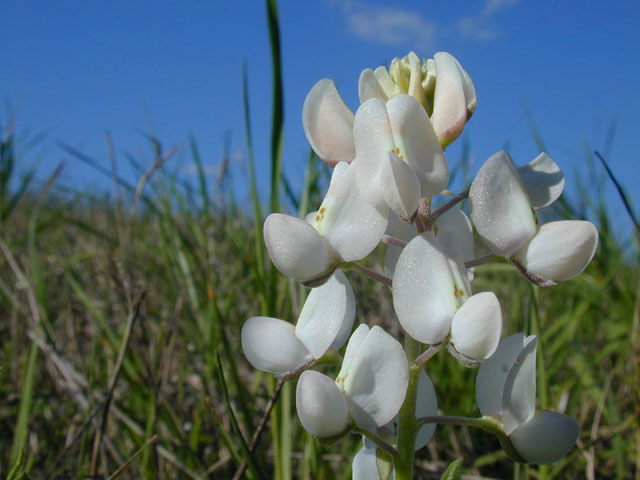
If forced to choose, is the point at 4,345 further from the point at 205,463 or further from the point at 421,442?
the point at 421,442

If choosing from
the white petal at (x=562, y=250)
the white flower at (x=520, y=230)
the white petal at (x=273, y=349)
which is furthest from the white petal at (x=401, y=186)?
the white petal at (x=273, y=349)

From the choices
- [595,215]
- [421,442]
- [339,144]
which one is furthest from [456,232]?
[595,215]

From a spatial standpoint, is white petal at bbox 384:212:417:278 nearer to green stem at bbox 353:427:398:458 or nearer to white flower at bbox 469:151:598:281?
white flower at bbox 469:151:598:281

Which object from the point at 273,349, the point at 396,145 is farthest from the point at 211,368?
the point at 396,145

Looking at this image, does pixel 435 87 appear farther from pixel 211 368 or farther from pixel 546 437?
pixel 211 368

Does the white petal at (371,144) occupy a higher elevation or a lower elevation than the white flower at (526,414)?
higher

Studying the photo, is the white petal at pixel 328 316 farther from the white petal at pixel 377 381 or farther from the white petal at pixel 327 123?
the white petal at pixel 327 123
